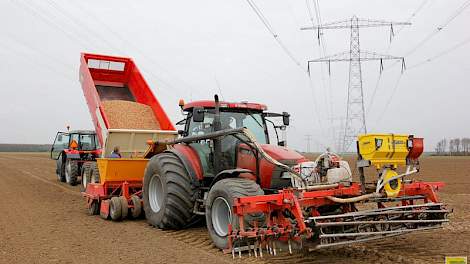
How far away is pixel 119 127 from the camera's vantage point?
11406 millimetres

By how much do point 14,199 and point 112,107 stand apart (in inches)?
140

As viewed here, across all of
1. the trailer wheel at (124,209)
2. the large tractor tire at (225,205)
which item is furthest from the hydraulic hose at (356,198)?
the trailer wheel at (124,209)

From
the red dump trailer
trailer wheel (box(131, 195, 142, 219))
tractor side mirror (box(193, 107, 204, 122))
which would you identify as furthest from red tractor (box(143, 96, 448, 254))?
the red dump trailer

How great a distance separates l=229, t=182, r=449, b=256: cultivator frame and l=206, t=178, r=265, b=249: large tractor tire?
13 centimetres

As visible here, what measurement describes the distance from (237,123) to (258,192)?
2.14m

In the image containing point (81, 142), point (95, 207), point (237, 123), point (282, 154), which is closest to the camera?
point (282, 154)

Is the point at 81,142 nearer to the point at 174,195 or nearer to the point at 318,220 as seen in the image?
the point at 174,195

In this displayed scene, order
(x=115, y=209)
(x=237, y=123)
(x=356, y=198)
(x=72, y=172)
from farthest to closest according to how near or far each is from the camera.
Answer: (x=72, y=172) < (x=115, y=209) < (x=237, y=123) < (x=356, y=198)

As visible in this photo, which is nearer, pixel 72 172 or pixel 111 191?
pixel 111 191

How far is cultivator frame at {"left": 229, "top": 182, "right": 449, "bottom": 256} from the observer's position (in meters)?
5.51

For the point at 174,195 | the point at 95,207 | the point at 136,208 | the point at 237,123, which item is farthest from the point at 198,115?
the point at 95,207

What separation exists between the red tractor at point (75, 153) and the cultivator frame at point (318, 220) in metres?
12.5

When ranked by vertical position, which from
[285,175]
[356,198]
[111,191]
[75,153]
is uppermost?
[75,153]

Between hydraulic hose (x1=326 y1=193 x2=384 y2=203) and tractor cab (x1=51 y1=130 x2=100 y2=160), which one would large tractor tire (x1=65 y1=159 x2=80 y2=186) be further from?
hydraulic hose (x1=326 y1=193 x2=384 y2=203)
